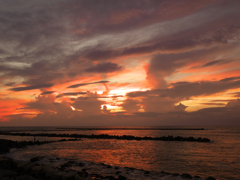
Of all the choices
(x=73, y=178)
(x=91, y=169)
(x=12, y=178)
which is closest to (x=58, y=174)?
(x=73, y=178)

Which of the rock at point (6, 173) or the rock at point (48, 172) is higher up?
the rock at point (48, 172)

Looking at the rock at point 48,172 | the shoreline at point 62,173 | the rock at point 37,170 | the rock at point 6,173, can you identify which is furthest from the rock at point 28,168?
the rock at point 48,172

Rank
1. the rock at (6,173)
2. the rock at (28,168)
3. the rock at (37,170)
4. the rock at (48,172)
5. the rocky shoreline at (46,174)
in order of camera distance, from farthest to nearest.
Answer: the rock at (28,168) → the rock at (6,173) → the rock at (37,170) → the rock at (48,172) → the rocky shoreline at (46,174)

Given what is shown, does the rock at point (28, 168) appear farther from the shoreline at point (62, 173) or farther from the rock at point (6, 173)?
the rock at point (6, 173)

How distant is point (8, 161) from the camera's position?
20531 mm

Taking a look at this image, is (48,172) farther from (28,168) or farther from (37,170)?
(28,168)

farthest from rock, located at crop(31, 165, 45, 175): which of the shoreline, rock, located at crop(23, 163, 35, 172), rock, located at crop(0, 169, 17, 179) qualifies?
rock, located at crop(0, 169, 17, 179)

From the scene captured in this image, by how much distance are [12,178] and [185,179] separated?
1637 centimetres

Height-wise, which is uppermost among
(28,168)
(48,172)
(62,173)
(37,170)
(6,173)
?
(62,173)

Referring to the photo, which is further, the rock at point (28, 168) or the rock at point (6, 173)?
the rock at point (28, 168)

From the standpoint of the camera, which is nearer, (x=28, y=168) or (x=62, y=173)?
(x=62, y=173)

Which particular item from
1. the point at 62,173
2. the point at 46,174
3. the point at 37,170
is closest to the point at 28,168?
the point at 37,170

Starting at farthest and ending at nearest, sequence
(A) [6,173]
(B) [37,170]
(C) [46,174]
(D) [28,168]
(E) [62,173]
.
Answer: (D) [28,168] < (A) [6,173] < (B) [37,170] < (C) [46,174] < (E) [62,173]

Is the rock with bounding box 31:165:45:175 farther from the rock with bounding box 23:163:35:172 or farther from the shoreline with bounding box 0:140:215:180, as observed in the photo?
the rock with bounding box 23:163:35:172
